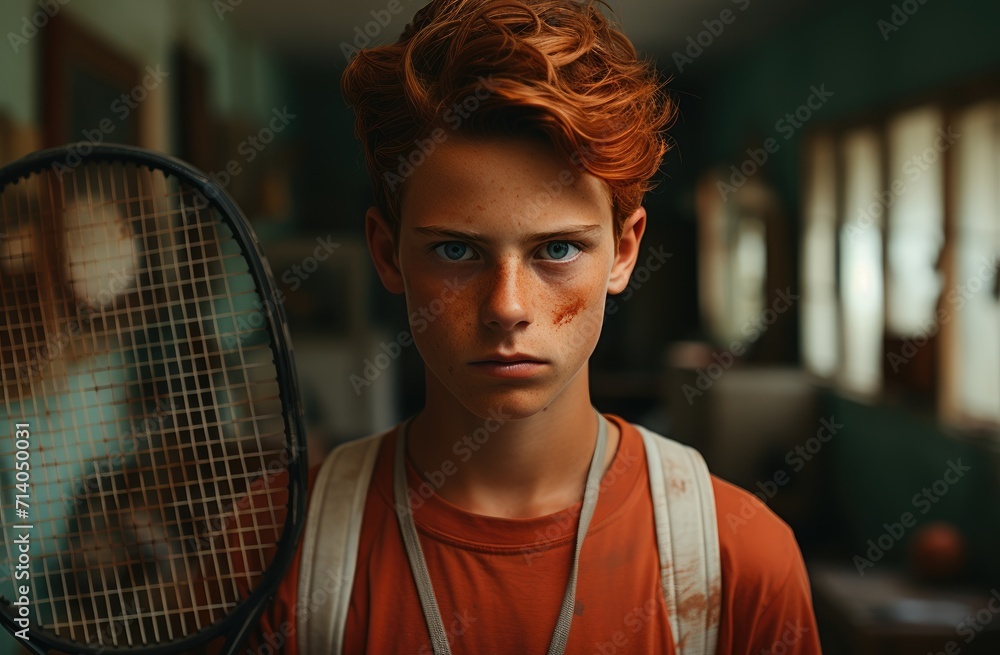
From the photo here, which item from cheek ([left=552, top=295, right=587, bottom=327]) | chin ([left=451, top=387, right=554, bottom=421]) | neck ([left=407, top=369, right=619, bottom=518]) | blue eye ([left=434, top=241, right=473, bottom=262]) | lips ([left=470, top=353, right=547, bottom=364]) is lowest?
neck ([left=407, top=369, right=619, bottom=518])

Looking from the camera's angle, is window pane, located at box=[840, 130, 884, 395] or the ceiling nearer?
the ceiling

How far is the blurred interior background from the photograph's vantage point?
1.82 meters

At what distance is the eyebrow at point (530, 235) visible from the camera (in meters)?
0.55

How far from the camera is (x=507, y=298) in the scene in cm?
54

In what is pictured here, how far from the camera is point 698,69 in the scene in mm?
3594

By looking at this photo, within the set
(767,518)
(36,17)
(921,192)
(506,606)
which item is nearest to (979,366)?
(921,192)

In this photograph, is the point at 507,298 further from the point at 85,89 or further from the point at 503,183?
the point at 85,89

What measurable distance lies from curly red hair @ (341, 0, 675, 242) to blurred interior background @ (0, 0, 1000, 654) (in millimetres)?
894

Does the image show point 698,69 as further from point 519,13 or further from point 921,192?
point 519,13

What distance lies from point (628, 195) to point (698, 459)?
207mm

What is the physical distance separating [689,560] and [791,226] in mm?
3042

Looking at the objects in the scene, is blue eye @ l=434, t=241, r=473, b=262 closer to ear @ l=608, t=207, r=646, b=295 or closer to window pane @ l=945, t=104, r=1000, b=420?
ear @ l=608, t=207, r=646, b=295

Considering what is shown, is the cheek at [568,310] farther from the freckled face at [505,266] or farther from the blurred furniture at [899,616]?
the blurred furniture at [899,616]

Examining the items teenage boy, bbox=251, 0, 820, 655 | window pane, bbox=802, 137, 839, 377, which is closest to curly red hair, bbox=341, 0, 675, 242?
teenage boy, bbox=251, 0, 820, 655
